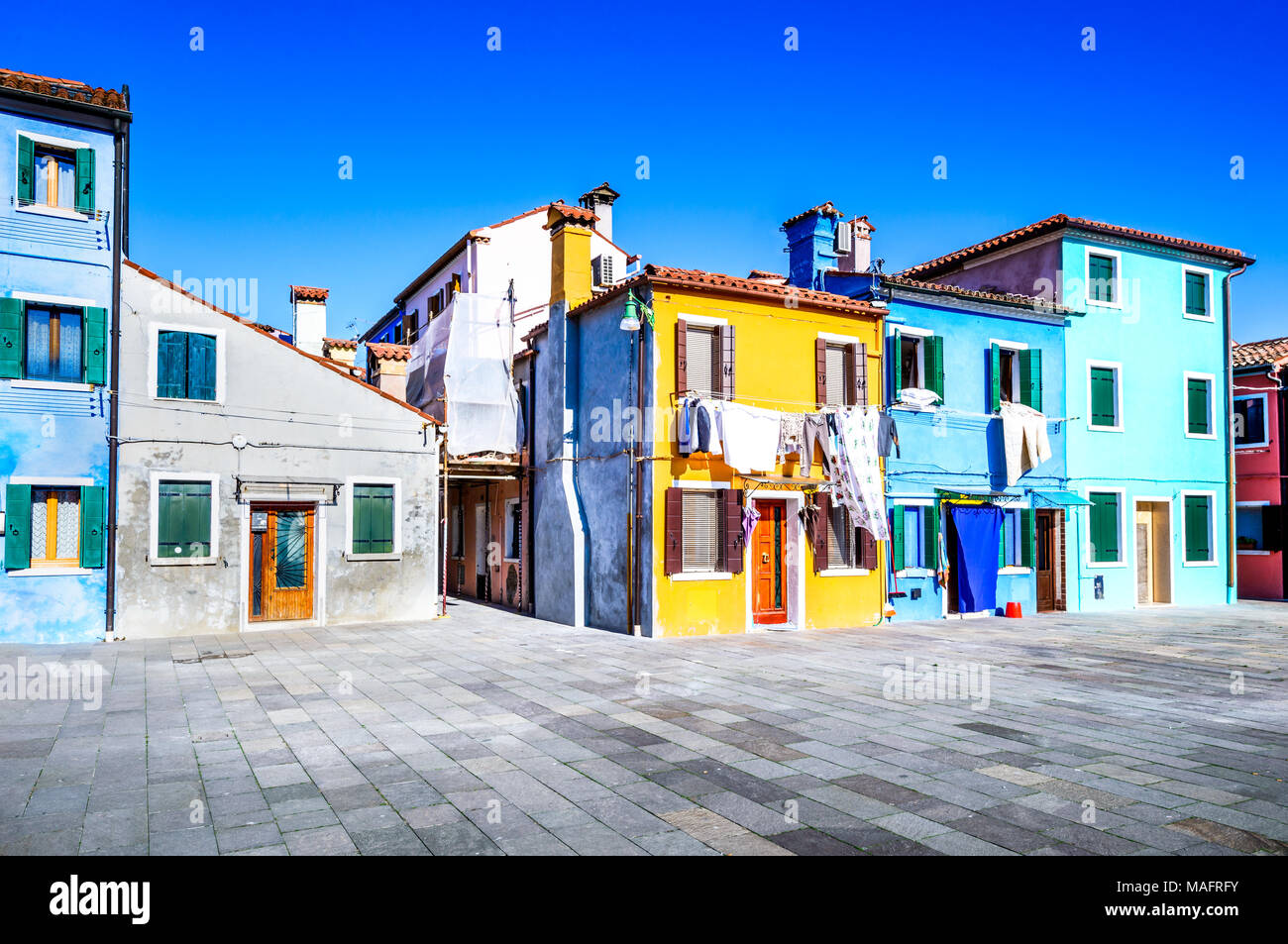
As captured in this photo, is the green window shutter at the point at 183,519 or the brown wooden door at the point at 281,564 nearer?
the green window shutter at the point at 183,519

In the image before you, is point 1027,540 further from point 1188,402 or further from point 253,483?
point 253,483

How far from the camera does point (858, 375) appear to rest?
1761 centimetres

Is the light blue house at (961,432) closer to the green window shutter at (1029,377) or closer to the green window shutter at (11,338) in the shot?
the green window shutter at (1029,377)

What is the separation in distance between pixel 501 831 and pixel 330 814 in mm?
1218

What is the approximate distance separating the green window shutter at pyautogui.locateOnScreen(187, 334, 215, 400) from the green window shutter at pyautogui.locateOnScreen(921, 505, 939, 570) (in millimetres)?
14457

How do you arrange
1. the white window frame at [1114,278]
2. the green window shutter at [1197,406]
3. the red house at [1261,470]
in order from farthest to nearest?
1. the red house at [1261,470]
2. the green window shutter at [1197,406]
3. the white window frame at [1114,278]

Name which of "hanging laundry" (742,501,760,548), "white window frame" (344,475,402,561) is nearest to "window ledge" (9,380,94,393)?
"white window frame" (344,475,402,561)

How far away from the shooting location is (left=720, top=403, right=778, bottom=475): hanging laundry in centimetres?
1570

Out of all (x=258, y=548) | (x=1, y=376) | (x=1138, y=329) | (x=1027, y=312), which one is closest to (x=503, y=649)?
(x=258, y=548)

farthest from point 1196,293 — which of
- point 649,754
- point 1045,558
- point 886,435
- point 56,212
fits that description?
point 56,212

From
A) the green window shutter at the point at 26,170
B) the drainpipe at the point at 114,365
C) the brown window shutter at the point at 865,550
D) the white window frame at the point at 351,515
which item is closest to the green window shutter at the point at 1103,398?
the brown window shutter at the point at 865,550

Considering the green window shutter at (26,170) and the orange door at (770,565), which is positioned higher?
the green window shutter at (26,170)

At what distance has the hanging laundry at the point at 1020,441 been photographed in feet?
64.4

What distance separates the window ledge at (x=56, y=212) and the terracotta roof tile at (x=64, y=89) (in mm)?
1838
